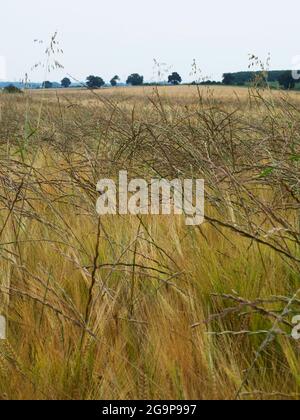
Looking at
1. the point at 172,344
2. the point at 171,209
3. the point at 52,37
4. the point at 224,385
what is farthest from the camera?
the point at 52,37

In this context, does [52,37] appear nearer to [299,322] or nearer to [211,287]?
[211,287]

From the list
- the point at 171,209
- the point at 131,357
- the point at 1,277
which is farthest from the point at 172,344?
the point at 171,209

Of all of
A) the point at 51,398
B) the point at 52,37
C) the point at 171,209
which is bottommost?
the point at 51,398

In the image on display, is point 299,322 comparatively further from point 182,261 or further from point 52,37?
point 52,37

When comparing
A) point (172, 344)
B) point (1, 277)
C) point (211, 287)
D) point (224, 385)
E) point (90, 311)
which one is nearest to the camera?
point (224, 385)

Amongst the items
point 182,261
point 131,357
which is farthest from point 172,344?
point 182,261

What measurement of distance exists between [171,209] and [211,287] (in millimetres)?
802

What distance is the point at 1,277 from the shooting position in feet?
4.68

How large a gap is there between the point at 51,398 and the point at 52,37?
1956mm

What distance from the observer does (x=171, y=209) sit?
A: 210 centimetres

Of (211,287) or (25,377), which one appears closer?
(25,377)

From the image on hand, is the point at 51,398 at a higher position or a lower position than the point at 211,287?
lower

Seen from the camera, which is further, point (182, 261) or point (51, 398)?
point (182, 261)

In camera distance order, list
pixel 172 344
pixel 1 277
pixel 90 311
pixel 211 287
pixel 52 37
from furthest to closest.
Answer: pixel 52 37 < pixel 1 277 < pixel 211 287 < pixel 90 311 < pixel 172 344
